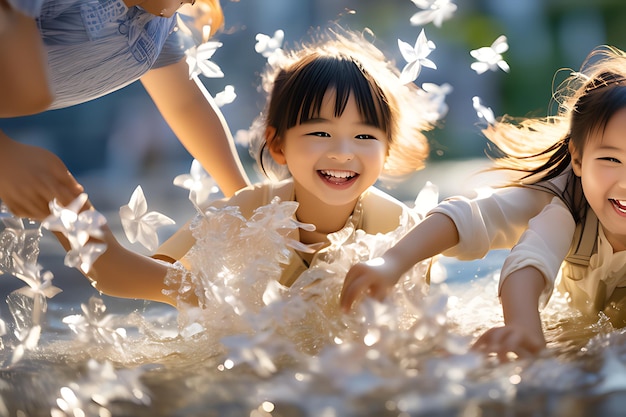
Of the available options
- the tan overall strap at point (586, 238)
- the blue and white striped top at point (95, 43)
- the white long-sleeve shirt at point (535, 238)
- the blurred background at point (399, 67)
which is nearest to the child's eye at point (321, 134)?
the white long-sleeve shirt at point (535, 238)

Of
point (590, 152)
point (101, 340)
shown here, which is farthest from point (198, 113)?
point (590, 152)

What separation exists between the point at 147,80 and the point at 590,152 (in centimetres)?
94

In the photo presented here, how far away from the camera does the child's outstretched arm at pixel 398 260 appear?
1171mm

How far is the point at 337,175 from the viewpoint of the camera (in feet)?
4.78

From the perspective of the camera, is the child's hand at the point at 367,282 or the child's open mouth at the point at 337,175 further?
the child's open mouth at the point at 337,175

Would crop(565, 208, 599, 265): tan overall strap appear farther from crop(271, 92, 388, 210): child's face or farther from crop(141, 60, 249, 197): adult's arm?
crop(141, 60, 249, 197): adult's arm

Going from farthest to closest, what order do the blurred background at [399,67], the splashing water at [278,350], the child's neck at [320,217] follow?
the blurred background at [399,67]
the child's neck at [320,217]
the splashing water at [278,350]

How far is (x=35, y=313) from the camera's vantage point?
4.41ft

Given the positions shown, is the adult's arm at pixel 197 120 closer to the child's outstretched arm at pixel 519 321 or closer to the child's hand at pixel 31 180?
the child's hand at pixel 31 180

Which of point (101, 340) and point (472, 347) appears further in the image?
point (101, 340)

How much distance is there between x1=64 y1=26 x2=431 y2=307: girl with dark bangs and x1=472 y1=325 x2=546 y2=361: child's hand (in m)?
0.37

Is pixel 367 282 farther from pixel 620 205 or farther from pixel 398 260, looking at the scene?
pixel 620 205

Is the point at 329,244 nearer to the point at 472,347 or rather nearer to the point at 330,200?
the point at 330,200

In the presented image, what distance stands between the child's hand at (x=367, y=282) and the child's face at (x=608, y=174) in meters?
0.35
